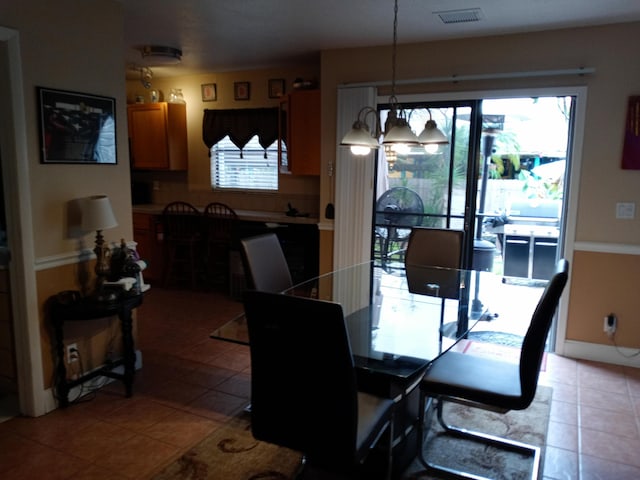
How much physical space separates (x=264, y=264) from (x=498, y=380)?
147 cm

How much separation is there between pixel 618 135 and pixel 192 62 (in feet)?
13.2

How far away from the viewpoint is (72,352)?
9.60 feet

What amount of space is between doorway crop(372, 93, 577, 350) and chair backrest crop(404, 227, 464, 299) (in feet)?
0.53

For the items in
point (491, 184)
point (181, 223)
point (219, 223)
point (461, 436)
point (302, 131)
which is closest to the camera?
point (461, 436)

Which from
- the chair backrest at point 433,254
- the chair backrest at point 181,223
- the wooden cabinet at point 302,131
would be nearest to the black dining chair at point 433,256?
the chair backrest at point 433,254

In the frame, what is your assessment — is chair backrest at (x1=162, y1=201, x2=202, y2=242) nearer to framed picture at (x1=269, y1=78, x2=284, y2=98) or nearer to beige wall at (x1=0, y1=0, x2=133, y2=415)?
framed picture at (x1=269, y1=78, x2=284, y2=98)

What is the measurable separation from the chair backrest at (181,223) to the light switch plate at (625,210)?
3.93m

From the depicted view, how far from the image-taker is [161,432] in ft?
8.48

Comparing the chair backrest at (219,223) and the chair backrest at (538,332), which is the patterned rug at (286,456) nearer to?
the chair backrest at (538,332)

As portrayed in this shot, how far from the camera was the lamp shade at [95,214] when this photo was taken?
108 inches

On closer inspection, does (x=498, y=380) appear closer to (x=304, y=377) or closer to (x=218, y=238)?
(x=304, y=377)

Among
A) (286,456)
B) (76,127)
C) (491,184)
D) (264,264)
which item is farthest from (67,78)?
(491,184)

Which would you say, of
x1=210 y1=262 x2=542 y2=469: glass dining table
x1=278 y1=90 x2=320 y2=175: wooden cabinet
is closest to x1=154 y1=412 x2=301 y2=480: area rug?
x1=210 y1=262 x2=542 y2=469: glass dining table

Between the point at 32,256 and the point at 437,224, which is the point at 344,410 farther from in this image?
the point at 437,224
